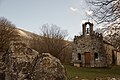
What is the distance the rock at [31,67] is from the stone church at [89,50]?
31620 millimetres

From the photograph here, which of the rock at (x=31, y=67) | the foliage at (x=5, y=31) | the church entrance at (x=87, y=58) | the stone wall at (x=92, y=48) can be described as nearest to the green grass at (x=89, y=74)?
the rock at (x=31, y=67)

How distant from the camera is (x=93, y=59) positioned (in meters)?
38.3

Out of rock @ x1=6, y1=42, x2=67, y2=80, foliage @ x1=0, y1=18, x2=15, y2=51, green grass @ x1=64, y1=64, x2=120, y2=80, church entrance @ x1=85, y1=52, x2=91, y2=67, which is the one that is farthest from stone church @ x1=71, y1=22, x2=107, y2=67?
rock @ x1=6, y1=42, x2=67, y2=80

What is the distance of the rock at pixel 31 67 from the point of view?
675 centimetres

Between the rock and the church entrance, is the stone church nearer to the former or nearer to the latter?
the church entrance

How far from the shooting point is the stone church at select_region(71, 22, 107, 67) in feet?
126

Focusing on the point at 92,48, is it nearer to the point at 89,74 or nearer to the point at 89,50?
the point at 89,50

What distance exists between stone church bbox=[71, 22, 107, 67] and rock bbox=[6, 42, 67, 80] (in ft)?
104

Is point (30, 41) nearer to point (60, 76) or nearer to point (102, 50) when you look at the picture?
point (102, 50)

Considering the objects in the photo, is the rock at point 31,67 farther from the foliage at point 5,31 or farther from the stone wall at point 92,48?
the foliage at point 5,31

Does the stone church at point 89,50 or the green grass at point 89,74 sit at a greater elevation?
the stone church at point 89,50

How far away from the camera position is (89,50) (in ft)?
127

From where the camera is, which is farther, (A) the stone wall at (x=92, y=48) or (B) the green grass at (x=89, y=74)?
(A) the stone wall at (x=92, y=48)

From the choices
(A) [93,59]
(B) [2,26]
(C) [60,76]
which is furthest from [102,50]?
(C) [60,76]
